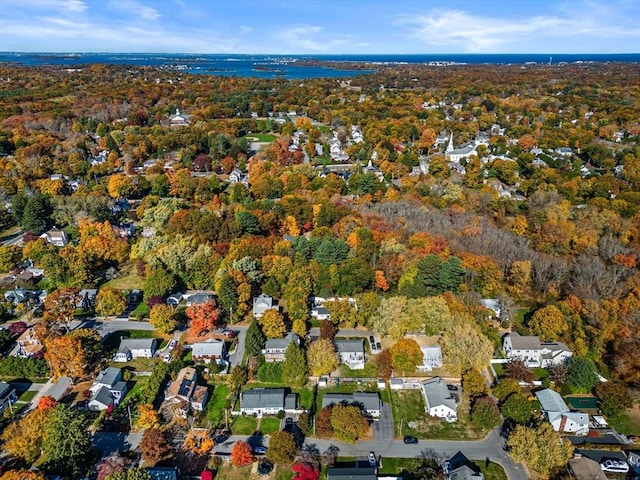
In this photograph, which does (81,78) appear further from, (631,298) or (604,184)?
(631,298)

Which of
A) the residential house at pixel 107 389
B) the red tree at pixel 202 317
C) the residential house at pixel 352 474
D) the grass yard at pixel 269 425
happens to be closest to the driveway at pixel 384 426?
the residential house at pixel 352 474

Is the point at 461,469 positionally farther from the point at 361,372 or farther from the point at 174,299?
the point at 174,299

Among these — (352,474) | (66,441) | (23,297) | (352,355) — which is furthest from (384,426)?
(23,297)

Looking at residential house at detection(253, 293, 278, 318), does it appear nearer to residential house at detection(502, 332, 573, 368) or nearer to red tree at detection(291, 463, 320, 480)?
red tree at detection(291, 463, 320, 480)

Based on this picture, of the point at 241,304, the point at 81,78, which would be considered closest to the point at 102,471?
the point at 241,304

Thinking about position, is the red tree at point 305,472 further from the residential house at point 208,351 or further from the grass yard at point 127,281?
the grass yard at point 127,281
